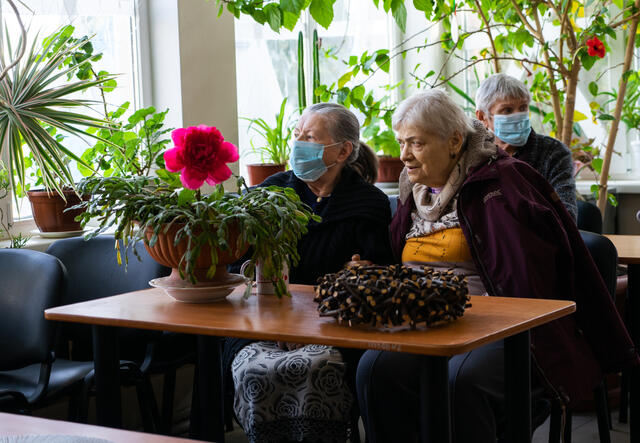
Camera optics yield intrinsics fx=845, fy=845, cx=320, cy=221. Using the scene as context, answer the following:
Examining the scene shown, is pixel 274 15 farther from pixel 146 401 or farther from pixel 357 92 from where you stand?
pixel 146 401

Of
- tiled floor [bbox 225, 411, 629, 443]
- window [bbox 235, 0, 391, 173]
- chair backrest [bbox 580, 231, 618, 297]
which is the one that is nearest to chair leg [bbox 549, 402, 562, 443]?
chair backrest [bbox 580, 231, 618, 297]

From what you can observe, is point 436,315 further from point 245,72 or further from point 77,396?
point 245,72

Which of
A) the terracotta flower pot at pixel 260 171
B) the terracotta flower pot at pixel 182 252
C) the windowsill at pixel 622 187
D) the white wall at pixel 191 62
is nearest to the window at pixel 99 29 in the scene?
the white wall at pixel 191 62

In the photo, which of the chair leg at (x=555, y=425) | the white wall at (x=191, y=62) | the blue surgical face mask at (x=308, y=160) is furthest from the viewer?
the white wall at (x=191, y=62)

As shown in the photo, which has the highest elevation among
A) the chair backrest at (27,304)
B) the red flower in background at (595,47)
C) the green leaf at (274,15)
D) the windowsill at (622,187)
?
the green leaf at (274,15)

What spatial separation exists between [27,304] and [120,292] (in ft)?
1.25

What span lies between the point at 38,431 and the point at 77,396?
57.8 inches

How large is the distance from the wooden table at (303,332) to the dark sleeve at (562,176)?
1.38 m

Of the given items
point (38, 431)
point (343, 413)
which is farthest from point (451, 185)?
point (38, 431)

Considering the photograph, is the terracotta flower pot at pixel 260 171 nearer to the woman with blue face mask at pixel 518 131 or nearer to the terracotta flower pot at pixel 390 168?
the terracotta flower pot at pixel 390 168

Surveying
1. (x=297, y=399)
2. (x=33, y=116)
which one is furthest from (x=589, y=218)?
(x=33, y=116)

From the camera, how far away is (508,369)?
2.02 meters

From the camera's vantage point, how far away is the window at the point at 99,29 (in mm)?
3432

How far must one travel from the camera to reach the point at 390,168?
4934mm
